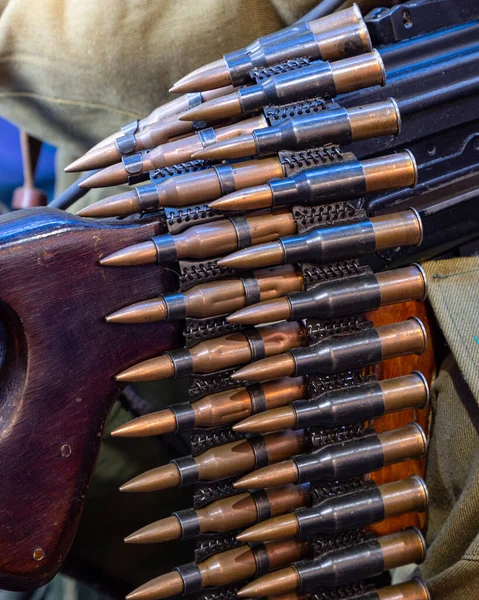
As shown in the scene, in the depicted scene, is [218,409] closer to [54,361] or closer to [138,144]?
[54,361]

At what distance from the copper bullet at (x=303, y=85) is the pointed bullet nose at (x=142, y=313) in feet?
0.66

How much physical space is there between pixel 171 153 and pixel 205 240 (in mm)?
106

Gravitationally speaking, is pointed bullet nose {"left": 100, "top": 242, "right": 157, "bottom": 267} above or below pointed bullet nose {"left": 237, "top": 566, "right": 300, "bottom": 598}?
above

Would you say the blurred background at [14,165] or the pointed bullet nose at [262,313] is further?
the blurred background at [14,165]

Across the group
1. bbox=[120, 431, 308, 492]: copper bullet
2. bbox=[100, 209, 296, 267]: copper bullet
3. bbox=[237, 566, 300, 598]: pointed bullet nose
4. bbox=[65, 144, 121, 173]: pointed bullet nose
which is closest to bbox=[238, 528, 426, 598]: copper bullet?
bbox=[237, 566, 300, 598]: pointed bullet nose

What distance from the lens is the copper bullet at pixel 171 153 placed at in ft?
2.44

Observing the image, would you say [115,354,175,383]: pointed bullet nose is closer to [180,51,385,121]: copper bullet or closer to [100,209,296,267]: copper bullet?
[100,209,296,267]: copper bullet

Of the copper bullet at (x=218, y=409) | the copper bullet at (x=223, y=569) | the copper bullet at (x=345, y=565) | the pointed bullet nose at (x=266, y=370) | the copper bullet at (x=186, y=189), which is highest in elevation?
the copper bullet at (x=186, y=189)

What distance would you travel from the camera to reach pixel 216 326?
2.39 ft

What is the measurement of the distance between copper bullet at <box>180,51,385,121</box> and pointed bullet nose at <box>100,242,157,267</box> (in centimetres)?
15

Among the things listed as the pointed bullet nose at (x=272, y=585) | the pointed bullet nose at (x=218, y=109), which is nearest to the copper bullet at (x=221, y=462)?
the pointed bullet nose at (x=272, y=585)

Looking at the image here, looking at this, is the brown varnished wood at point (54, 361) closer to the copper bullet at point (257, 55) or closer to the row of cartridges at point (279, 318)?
the row of cartridges at point (279, 318)

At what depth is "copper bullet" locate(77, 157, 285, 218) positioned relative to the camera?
0.71 m

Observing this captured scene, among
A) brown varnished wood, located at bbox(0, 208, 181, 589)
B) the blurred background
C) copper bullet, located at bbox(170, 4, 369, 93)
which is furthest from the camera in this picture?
the blurred background
